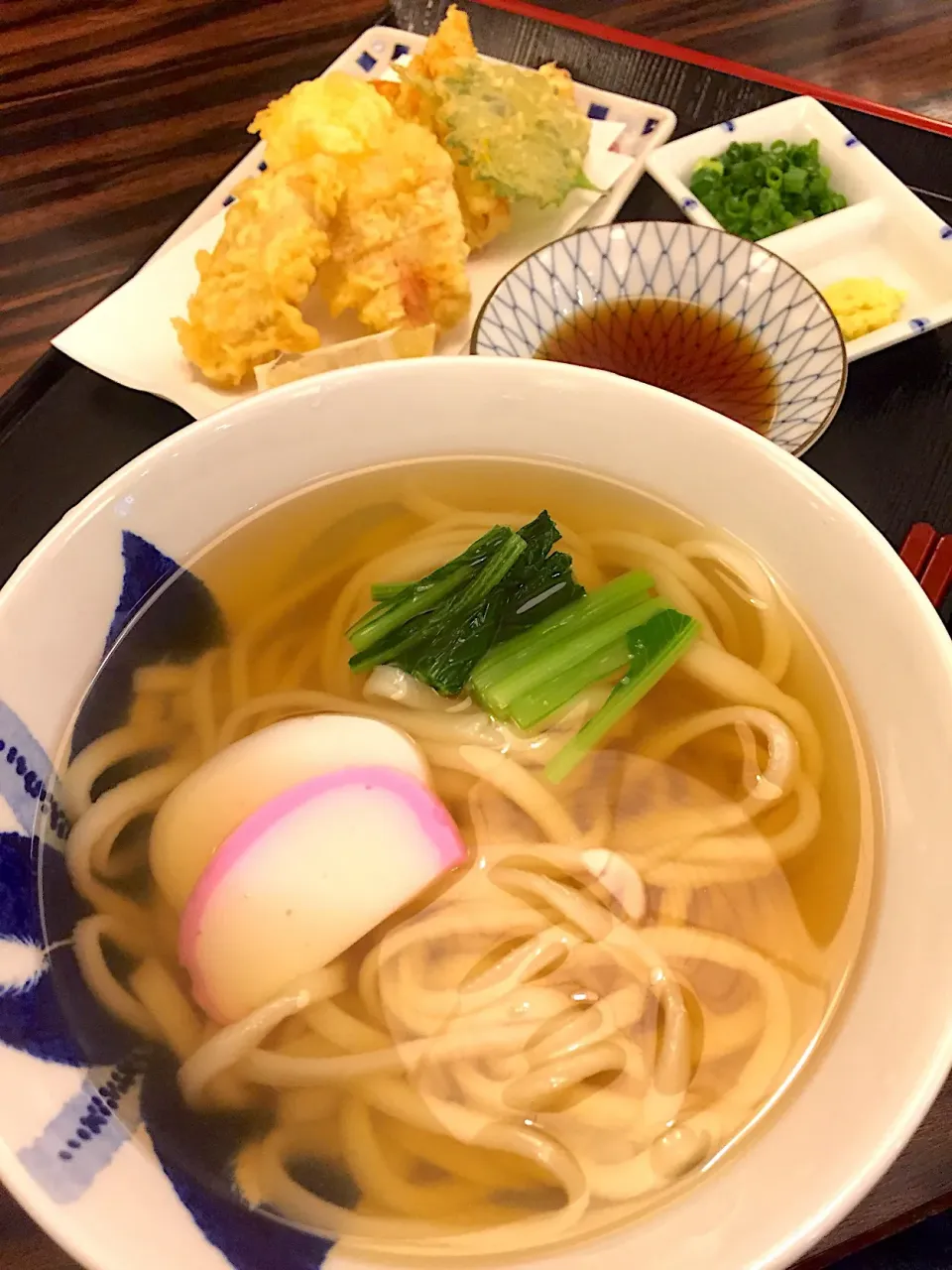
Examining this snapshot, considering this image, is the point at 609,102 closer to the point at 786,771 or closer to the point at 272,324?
the point at 272,324

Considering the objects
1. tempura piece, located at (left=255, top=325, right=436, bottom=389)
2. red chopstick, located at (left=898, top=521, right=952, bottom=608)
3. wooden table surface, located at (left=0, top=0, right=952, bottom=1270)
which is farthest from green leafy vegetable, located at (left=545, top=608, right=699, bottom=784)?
wooden table surface, located at (left=0, top=0, right=952, bottom=1270)

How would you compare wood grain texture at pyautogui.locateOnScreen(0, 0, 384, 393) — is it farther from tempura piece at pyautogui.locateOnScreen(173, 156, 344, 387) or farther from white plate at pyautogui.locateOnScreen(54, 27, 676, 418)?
tempura piece at pyautogui.locateOnScreen(173, 156, 344, 387)

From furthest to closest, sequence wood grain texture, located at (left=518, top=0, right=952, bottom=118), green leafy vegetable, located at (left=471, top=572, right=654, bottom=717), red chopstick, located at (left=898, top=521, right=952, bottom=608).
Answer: wood grain texture, located at (left=518, top=0, right=952, bottom=118) → red chopstick, located at (left=898, top=521, right=952, bottom=608) → green leafy vegetable, located at (left=471, top=572, right=654, bottom=717)

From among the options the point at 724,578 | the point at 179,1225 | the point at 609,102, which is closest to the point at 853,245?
the point at 609,102

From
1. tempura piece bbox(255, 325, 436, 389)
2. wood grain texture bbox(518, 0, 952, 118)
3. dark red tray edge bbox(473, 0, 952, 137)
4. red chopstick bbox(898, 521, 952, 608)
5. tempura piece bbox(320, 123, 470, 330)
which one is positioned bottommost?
tempura piece bbox(255, 325, 436, 389)

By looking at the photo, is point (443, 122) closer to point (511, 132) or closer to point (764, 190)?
point (511, 132)

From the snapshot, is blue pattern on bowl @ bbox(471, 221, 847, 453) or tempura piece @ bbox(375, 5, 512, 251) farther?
tempura piece @ bbox(375, 5, 512, 251)
